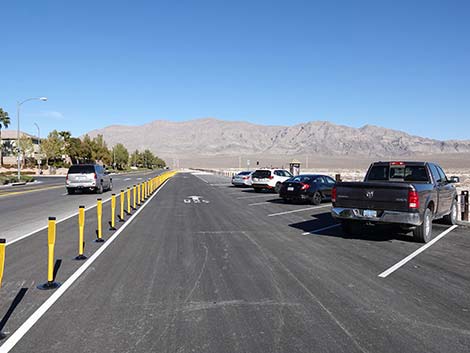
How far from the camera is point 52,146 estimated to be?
282ft

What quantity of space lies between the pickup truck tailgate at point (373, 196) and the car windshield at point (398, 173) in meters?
2.02

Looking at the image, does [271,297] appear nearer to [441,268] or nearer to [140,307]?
[140,307]

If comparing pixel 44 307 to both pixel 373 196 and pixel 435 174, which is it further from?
pixel 435 174

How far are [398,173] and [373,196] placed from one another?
7.75 ft

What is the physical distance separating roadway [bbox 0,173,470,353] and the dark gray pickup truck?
1.88ft

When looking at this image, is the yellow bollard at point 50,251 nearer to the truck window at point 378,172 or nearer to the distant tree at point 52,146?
the truck window at point 378,172

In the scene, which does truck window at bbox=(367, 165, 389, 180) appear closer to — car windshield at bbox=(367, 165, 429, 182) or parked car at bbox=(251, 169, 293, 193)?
car windshield at bbox=(367, 165, 429, 182)

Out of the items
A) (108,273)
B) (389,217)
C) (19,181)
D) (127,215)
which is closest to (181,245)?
(108,273)

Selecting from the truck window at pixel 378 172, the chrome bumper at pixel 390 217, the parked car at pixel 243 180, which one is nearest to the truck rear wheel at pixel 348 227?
the chrome bumper at pixel 390 217

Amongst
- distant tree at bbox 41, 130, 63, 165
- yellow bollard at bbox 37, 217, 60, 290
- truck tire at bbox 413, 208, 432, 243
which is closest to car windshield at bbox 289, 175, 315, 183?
truck tire at bbox 413, 208, 432, 243

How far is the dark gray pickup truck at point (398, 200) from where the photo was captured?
374 inches

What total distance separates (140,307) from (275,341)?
197 centimetres

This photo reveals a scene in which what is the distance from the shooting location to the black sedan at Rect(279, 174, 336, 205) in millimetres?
19234

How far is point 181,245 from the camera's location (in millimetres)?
9641
